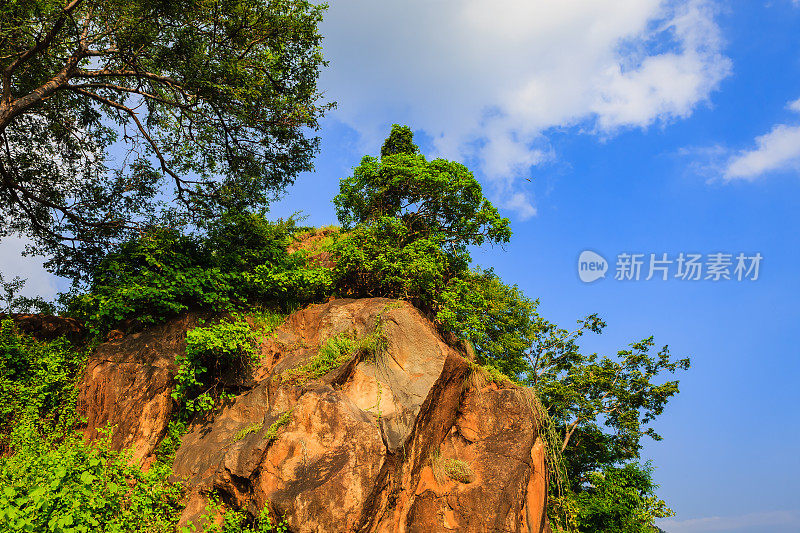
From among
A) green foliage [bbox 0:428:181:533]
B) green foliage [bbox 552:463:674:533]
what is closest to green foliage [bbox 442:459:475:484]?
green foliage [bbox 0:428:181:533]

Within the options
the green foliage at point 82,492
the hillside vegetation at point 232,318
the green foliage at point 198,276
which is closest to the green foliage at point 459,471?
the hillside vegetation at point 232,318

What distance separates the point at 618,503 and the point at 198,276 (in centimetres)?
1819

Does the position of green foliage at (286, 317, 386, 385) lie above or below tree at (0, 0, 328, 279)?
below

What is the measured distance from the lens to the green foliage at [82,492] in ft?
25.0

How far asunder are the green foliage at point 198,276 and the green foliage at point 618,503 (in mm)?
13261

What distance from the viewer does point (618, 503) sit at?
17.8 meters

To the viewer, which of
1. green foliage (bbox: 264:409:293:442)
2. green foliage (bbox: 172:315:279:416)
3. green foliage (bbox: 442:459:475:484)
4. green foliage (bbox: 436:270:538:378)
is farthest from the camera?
green foliage (bbox: 436:270:538:378)

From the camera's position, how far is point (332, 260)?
48.5 ft

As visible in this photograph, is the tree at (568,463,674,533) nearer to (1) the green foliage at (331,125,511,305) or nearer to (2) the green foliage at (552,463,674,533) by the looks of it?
(2) the green foliage at (552,463,674,533)

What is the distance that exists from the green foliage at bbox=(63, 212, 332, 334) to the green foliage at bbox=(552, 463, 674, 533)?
13.3 meters

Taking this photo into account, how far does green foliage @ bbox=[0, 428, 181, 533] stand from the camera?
300 inches

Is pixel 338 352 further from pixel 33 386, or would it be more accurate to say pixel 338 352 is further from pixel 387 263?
pixel 33 386

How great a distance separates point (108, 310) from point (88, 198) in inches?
237

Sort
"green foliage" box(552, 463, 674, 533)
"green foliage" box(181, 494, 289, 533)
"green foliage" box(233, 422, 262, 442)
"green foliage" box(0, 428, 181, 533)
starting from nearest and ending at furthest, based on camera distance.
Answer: "green foliage" box(0, 428, 181, 533) < "green foliage" box(181, 494, 289, 533) < "green foliage" box(233, 422, 262, 442) < "green foliage" box(552, 463, 674, 533)
